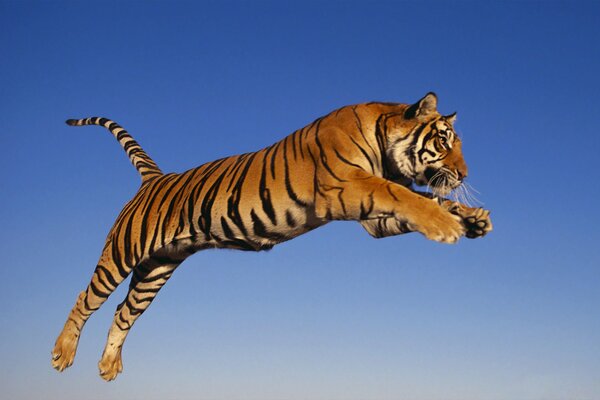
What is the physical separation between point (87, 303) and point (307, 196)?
276cm

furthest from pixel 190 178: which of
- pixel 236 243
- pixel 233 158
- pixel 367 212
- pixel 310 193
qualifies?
pixel 367 212

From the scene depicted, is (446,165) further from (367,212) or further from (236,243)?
(236,243)

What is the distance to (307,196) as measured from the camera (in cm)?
646

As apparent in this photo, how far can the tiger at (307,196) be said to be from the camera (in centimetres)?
601

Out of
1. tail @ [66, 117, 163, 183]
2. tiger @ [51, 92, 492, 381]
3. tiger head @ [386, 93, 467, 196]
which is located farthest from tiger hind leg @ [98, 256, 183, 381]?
tiger head @ [386, 93, 467, 196]

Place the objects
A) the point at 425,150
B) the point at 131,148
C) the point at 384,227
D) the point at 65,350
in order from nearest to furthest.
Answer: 1. the point at 425,150
2. the point at 384,227
3. the point at 65,350
4. the point at 131,148

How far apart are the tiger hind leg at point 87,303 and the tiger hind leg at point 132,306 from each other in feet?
1.25

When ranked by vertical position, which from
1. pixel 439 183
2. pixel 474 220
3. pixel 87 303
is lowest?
pixel 87 303

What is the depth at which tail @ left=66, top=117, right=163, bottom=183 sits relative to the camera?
8.54 meters

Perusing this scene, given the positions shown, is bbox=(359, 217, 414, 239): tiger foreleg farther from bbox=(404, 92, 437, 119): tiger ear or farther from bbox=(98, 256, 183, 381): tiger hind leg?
bbox=(98, 256, 183, 381): tiger hind leg

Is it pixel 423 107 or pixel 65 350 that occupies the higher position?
pixel 423 107

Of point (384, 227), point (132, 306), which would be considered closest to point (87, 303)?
point (132, 306)

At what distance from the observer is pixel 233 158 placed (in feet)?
24.4

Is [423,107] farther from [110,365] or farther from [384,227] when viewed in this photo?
[110,365]
